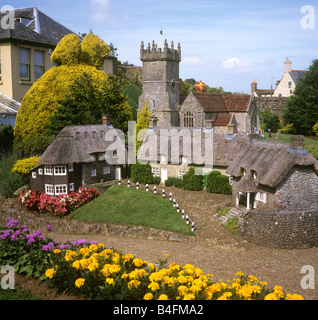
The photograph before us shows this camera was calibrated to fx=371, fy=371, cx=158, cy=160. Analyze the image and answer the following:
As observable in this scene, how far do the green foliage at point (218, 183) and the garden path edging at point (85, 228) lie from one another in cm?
807

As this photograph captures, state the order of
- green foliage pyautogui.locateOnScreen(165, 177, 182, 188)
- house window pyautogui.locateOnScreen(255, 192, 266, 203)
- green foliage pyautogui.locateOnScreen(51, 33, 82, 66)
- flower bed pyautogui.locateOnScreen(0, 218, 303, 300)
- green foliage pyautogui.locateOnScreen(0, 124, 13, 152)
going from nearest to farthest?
flower bed pyautogui.locateOnScreen(0, 218, 303, 300) → house window pyautogui.locateOnScreen(255, 192, 266, 203) → green foliage pyautogui.locateOnScreen(165, 177, 182, 188) → green foliage pyautogui.locateOnScreen(0, 124, 13, 152) → green foliage pyautogui.locateOnScreen(51, 33, 82, 66)

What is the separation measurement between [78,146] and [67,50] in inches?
480

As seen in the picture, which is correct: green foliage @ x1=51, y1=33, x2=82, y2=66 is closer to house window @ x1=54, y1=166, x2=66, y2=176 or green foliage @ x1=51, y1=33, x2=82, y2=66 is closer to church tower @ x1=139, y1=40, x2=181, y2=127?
house window @ x1=54, y1=166, x2=66, y2=176

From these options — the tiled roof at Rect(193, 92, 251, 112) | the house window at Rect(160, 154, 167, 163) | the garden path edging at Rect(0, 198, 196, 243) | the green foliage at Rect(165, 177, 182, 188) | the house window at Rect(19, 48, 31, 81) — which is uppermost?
the house window at Rect(19, 48, 31, 81)

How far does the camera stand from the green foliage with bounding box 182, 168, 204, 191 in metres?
29.1

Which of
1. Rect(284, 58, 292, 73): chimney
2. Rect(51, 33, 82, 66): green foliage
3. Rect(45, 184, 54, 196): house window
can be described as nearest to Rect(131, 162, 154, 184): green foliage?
Rect(45, 184, 54, 196): house window

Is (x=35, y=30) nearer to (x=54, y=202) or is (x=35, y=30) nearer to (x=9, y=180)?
(x=9, y=180)

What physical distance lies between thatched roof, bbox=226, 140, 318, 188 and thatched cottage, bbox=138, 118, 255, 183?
10.6 feet

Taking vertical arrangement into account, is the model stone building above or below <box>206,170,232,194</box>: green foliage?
above

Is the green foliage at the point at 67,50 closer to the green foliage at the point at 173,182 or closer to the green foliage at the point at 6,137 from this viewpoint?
the green foliage at the point at 6,137

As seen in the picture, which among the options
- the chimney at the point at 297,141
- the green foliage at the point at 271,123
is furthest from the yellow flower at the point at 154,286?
the green foliage at the point at 271,123

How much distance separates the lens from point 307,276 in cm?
1614

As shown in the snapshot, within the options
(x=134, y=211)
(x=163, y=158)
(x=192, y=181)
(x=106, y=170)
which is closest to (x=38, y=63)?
(x=106, y=170)
